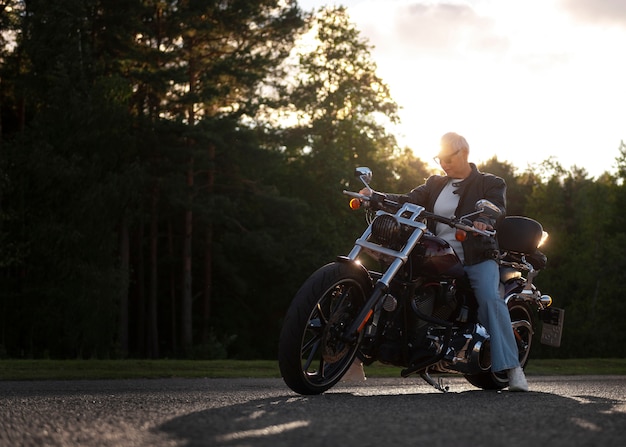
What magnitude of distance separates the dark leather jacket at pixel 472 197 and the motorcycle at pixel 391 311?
13cm

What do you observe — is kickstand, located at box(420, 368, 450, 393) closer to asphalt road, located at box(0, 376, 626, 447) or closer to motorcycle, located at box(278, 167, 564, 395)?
motorcycle, located at box(278, 167, 564, 395)

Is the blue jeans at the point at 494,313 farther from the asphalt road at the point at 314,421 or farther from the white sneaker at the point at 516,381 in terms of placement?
the asphalt road at the point at 314,421

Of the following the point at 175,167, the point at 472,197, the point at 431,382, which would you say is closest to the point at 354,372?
the point at 431,382

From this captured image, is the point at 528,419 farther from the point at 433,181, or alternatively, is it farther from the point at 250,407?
the point at 433,181

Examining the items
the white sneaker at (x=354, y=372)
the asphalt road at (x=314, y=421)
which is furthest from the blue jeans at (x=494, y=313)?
the white sneaker at (x=354, y=372)

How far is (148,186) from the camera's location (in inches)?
1448

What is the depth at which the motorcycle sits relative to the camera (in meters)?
6.93

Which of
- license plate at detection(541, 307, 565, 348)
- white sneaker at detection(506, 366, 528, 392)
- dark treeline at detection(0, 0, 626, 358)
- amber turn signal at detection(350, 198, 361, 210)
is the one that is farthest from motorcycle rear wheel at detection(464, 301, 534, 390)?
dark treeline at detection(0, 0, 626, 358)

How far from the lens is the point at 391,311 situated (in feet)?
24.4

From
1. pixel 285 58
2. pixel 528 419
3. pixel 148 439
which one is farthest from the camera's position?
pixel 285 58

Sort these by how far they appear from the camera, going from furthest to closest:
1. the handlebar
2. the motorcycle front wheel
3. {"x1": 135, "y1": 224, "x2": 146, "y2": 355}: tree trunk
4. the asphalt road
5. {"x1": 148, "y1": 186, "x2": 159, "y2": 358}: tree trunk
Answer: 1. {"x1": 135, "y1": 224, "x2": 146, "y2": 355}: tree trunk
2. {"x1": 148, "y1": 186, "x2": 159, "y2": 358}: tree trunk
3. the handlebar
4. the motorcycle front wheel
5. the asphalt road

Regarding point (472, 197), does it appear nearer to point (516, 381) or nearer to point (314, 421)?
point (516, 381)

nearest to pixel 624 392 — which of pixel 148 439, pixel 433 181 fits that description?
pixel 433 181

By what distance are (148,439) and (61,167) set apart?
91.7 ft
